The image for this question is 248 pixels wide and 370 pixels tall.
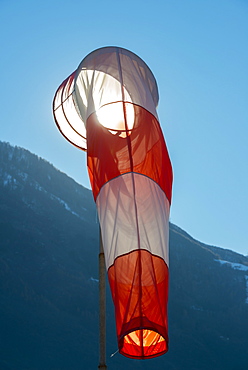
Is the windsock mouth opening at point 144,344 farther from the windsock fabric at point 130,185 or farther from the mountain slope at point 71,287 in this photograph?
the mountain slope at point 71,287

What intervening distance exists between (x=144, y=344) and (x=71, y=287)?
6474 centimetres

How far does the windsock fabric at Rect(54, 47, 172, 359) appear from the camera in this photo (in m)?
3.25

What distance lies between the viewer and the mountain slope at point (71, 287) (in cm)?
5428

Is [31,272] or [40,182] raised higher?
[40,182]

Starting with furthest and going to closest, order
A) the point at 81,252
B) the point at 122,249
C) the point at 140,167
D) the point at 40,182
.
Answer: the point at 40,182 < the point at 81,252 < the point at 140,167 < the point at 122,249

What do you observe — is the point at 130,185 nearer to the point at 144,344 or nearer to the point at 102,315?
the point at 102,315

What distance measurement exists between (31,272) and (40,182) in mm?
19341

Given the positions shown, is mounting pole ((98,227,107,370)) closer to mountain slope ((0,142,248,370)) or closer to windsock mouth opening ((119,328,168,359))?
windsock mouth opening ((119,328,168,359))

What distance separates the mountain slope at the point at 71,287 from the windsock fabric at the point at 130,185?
149 feet

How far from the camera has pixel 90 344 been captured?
184 feet

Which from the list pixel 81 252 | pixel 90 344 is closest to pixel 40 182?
pixel 81 252

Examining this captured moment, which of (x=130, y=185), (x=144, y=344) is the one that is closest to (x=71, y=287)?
(x=130, y=185)

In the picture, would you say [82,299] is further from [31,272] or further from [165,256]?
[165,256]

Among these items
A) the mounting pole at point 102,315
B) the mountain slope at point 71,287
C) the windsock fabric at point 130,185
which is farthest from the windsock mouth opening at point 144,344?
the mountain slope at point 71,287
